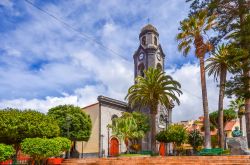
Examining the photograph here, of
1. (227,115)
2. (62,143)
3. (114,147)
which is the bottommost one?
(114,147)

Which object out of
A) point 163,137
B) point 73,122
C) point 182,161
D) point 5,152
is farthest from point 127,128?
point 5,152

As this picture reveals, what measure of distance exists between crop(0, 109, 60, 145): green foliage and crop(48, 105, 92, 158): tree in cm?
896

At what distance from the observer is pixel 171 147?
47.1 metres

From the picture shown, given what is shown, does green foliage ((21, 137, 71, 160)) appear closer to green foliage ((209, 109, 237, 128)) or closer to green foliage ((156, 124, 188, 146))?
green foliage ((156, 124, 188, 146))

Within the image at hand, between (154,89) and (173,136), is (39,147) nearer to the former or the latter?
(154,89)

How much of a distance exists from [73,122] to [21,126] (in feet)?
38.1

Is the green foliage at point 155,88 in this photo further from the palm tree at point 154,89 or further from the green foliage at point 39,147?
the green foliage at point 39,147

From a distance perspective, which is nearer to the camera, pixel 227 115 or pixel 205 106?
pixel 205 106

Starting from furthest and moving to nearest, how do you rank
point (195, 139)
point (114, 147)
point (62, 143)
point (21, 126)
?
point (195, 139) < point (114, 147) < point (62, 143) < point (21, 126)

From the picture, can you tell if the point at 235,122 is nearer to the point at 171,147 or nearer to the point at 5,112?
the point at 171,147

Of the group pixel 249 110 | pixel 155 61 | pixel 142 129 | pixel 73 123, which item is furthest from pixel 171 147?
pixel 249 110

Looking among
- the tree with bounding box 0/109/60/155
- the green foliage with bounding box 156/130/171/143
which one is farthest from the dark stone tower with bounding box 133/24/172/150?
the tree with bounding box 0/109/60/155

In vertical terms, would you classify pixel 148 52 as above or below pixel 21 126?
above

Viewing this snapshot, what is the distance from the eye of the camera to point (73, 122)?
119ft
